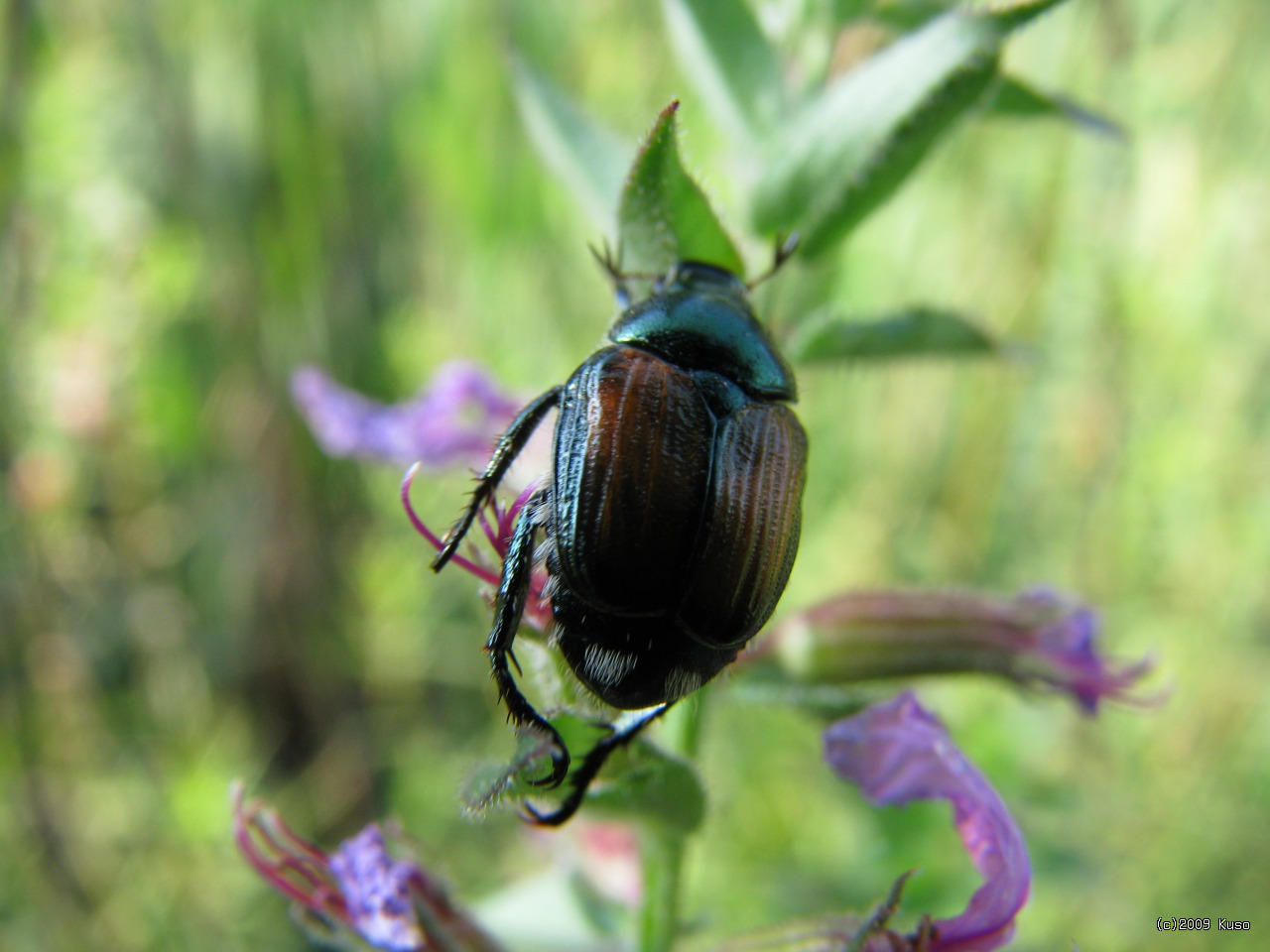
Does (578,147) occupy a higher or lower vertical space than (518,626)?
higher

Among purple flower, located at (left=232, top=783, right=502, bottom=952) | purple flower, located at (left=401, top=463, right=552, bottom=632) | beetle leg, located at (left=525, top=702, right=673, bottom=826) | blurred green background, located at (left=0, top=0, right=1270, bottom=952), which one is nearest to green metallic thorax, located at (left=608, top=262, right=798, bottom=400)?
purple flower, located at (left=401, top=463, right=552, bottom=632)

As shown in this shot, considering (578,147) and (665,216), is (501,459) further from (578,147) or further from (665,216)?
(578,147)

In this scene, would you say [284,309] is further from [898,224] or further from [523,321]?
[898,224]

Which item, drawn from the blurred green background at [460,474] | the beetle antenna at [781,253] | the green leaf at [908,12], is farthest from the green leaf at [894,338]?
the blurred green background at [460,474]

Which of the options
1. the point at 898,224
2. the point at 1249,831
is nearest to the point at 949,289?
the point at 898,224

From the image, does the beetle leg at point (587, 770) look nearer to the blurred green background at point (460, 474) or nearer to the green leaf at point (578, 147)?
the green leaf at point (578, 147)

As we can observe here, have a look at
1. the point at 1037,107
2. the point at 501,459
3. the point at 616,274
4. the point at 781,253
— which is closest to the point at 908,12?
the point at 1037,107
